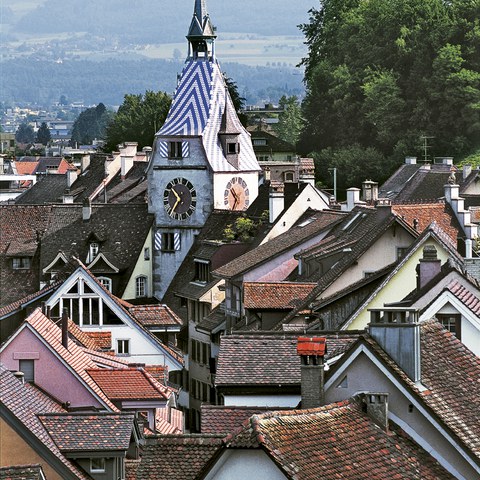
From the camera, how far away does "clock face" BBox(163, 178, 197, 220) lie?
9444 centimetres

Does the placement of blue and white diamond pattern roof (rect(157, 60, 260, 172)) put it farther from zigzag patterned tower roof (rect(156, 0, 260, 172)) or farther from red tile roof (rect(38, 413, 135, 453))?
red tile roof (rect(38, 413, 135, 453))

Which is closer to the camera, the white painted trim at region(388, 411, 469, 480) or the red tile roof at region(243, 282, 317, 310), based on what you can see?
the white painted trim at region(388, 411, 469, 480)

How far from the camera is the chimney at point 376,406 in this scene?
2672 cm

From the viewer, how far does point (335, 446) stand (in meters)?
25.2

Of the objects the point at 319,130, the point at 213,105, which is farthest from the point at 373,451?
the point at 319,130

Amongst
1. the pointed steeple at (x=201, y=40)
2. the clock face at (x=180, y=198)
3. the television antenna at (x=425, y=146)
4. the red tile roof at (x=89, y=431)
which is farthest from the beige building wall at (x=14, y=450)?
the television antenna at (x=425, y=146)

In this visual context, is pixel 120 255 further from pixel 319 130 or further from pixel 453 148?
pixel 319 130

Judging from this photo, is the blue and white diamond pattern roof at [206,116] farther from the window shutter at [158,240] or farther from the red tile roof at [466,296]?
the red tile roof at [466,296]

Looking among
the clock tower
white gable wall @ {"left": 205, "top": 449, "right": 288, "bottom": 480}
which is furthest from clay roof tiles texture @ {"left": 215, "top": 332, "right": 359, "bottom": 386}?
the clock tower

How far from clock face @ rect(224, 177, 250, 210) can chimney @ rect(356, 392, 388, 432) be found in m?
67.7

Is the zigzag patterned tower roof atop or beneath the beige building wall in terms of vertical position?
beneath

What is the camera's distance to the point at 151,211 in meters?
95.8

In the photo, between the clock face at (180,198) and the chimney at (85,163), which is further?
the chimney at (85,163)

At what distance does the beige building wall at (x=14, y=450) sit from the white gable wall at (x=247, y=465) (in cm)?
863
